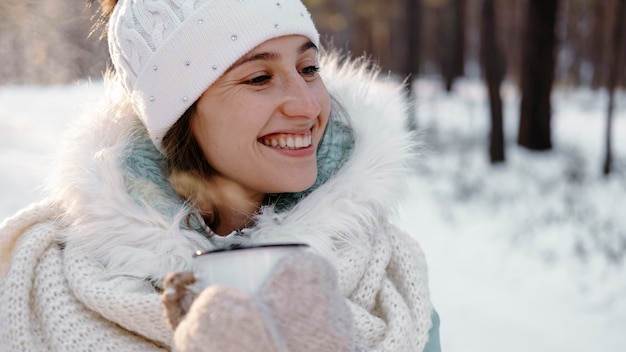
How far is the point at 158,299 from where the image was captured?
1430 millimetres

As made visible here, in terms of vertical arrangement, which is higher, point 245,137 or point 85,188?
point 245,137

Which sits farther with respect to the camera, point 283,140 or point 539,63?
point 539,63

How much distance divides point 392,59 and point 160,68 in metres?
29.4

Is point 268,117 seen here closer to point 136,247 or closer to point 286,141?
point 286,141

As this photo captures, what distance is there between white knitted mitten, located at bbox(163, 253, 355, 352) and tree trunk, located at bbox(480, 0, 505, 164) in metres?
8.62

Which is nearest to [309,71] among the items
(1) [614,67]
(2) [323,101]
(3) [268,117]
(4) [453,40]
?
(2) [323,101]

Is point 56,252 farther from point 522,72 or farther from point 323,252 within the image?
point 522,72

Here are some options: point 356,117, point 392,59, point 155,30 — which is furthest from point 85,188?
point 392,59

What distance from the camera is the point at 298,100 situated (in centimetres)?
156

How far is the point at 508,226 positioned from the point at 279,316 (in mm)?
6128

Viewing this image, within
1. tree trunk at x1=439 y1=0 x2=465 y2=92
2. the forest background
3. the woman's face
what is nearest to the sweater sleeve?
the woman's face

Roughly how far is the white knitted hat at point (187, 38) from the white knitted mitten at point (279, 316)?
2.40ft

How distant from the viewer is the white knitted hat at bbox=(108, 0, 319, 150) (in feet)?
5.17

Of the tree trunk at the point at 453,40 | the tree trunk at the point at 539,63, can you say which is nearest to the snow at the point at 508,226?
the tree trunk at the point at 539,63
